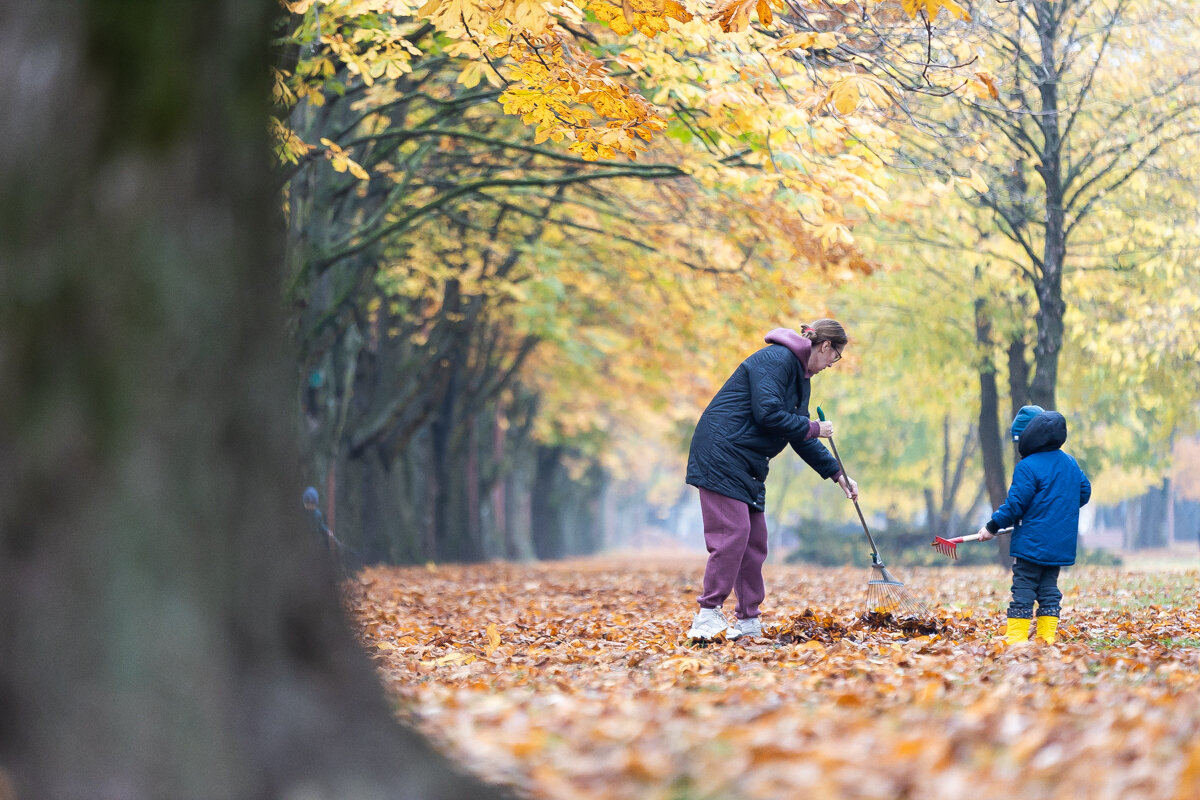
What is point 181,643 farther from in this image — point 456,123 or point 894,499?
point 894,499

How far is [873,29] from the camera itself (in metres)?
8.05

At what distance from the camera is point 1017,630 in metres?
7.17

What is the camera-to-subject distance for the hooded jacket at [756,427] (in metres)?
7.08

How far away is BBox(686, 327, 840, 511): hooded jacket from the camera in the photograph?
7.08 meters

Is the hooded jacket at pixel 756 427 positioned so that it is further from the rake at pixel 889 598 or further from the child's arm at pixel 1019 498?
the child's arm at pixel 1019 498

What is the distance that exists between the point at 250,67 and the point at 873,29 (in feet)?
19.9

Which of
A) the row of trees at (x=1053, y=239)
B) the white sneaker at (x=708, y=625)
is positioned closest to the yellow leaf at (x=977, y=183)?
the row of trees at (x=1053, y=239)

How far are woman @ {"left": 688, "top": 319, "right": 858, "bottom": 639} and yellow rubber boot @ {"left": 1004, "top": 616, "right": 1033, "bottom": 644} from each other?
4.14 ft

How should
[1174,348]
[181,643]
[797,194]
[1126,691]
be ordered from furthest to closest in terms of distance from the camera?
[1174,348] < [797,194] < [1126,691] < [181,643]

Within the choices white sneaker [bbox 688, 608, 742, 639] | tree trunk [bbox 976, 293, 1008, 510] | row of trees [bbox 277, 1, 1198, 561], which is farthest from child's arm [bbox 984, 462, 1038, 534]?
tree trunk [bbox 976, 293, 1008, 510]

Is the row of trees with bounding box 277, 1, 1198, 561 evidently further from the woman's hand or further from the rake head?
the rake head

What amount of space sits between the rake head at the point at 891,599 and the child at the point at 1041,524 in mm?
753

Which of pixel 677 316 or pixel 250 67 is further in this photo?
pixel 677 316

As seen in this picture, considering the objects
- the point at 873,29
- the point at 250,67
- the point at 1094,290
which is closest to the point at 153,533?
the point at 250,67
